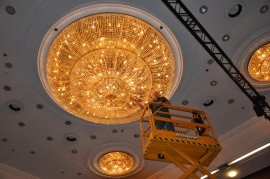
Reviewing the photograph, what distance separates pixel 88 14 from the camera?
7375 millimetres

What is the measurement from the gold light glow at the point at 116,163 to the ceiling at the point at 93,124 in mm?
573

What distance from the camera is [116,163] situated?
43.0ft

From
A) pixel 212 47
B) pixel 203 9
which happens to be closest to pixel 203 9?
pixel 203 9

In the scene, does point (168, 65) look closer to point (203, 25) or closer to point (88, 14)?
point (203, 25)

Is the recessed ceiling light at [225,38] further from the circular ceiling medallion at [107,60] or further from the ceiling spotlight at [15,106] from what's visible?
the ceiling spotlight at [15,106]

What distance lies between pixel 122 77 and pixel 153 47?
4.43 ft

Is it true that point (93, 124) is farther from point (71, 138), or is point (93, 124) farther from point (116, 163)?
point (116, 163)

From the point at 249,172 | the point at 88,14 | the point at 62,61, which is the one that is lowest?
the point at 249,172

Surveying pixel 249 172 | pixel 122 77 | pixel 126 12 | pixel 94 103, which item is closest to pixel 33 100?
pixel 94 103

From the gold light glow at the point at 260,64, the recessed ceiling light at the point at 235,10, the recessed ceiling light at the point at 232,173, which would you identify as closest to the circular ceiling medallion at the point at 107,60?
the recessed ceiling light at the point at 235,10

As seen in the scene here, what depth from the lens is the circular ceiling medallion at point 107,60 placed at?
24.2 ft

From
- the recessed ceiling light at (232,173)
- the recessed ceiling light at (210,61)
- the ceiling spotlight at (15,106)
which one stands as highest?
the ceiling spotlight at (15,106)

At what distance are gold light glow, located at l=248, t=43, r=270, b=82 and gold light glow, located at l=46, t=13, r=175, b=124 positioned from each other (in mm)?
3387

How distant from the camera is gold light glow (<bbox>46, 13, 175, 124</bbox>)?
24.1ft
